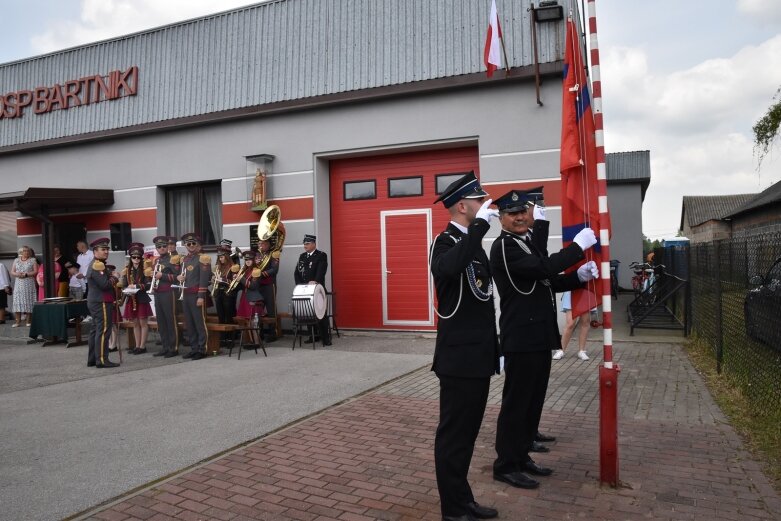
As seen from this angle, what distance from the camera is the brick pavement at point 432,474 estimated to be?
392 cm

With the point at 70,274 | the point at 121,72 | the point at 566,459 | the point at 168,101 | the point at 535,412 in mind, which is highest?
the point at 121,72

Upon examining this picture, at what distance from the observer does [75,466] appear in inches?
195

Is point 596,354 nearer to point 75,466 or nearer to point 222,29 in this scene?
point 75,466

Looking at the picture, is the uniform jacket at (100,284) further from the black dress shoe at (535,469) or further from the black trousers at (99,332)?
the black dress shoe at (535,469)

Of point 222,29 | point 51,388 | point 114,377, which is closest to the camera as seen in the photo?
point 51,388

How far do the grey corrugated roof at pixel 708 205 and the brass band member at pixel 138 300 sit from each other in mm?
67005

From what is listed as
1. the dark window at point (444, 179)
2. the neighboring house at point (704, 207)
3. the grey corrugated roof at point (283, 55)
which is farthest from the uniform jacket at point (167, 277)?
the neighboring house at point (704, 207)

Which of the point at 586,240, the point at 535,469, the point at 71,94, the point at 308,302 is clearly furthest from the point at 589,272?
the point at 71,94

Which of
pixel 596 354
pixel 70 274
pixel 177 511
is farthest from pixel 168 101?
pixel 177 511

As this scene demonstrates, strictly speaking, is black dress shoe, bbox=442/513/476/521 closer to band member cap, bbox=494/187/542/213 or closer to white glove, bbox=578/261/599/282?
white glove, bbox=578/261/599/282

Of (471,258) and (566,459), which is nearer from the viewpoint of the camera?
(471,258)

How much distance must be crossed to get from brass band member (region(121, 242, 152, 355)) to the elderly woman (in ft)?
16.5

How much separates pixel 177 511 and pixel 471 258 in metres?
2.56

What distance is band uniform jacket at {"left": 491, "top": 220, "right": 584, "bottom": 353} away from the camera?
173 inches
